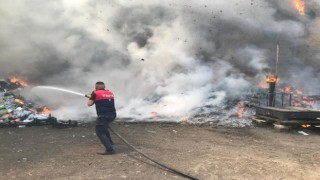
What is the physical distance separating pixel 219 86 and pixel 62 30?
8651 millimetres

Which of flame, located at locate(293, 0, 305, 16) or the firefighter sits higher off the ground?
flame, located at locate(293, 0, 305, 16)

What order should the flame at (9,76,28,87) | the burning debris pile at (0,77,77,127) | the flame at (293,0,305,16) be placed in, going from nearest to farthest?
the burning debris pile at (0,77,77,127), the flame at (9,76,28,87), the flame at (293,0,305,16)

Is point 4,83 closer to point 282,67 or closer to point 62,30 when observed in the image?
point 62,30

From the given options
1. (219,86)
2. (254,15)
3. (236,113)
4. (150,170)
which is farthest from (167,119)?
(254,15)

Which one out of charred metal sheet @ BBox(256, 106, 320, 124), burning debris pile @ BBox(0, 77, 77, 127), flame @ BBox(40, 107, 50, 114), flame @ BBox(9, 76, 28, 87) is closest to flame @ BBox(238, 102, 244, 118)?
charred metal sheet @ BBox(256, 106, 320, 124)

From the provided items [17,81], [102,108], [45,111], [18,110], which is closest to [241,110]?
[102,108]

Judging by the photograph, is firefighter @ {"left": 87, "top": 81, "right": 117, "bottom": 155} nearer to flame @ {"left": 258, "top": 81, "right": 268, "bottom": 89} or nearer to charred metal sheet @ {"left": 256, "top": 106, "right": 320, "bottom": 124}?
charred metal sheet @ {"left": 256, "top": 106, "right": 320, "bottom": 124}

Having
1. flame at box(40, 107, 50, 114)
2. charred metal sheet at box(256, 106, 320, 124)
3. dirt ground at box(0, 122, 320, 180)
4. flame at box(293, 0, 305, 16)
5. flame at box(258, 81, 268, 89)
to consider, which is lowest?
dirt ground at box(0, 122, 320, 180)

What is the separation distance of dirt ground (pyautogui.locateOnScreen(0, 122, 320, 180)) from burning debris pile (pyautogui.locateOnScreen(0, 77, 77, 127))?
1.39 feet

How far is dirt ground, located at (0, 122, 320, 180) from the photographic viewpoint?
5867mm

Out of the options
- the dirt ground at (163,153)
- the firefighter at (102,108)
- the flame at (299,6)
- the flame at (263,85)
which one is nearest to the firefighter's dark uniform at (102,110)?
the firefighter at (102,108)

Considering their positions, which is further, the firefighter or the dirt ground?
the firefighter

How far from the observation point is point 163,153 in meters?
7.30

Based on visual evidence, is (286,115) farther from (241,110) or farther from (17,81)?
(17,81)
